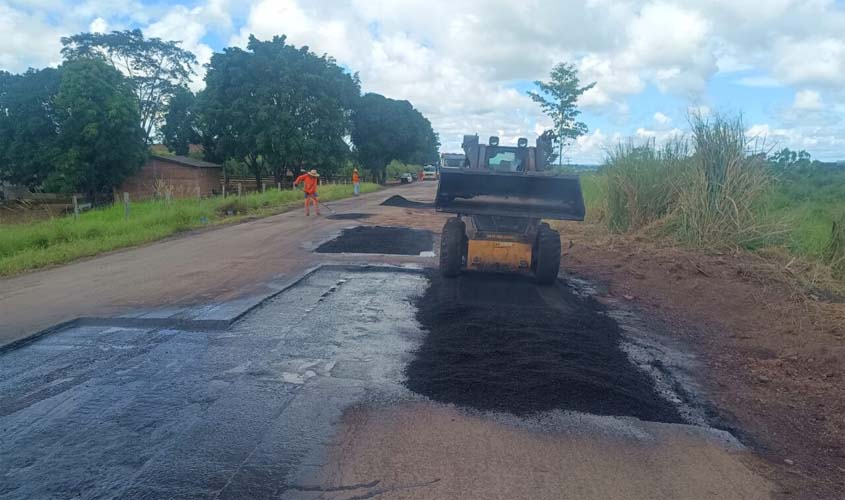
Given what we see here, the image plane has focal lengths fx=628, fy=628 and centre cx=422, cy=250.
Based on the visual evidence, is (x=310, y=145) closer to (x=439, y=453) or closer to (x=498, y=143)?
(x=498, y=143)

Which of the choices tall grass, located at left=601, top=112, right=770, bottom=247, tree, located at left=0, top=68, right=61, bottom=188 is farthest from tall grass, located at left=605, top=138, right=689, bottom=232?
tree, located at left=0, top=68, right=61, bottom=188

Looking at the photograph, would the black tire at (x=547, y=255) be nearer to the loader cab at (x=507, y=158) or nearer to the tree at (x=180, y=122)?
the loader cab at (x=507, y=158)

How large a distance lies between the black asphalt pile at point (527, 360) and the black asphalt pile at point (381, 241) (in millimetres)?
4778

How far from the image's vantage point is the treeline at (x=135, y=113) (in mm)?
34938

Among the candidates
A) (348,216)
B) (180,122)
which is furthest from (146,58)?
(348,216)

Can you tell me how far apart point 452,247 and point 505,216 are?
3.11 ft

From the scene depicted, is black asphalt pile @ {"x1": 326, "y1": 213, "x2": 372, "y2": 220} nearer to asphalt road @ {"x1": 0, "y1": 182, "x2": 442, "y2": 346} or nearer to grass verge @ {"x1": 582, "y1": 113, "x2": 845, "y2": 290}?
asphalt road @ {"x1": 0, "y1": 182, "x2": 442, "y2": 346}

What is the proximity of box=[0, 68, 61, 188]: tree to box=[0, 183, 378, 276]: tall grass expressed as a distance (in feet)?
60.5

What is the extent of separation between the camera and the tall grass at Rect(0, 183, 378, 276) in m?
12.4

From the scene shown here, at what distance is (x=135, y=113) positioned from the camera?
3659cm

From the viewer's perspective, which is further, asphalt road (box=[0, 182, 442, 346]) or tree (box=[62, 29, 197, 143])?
tree (box=[62, 29, 197, 143])

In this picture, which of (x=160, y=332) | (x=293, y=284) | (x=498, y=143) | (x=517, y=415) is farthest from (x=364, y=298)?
(x=498, y=143)

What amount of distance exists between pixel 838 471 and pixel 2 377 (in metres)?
6.43

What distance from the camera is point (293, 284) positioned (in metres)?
9.45
